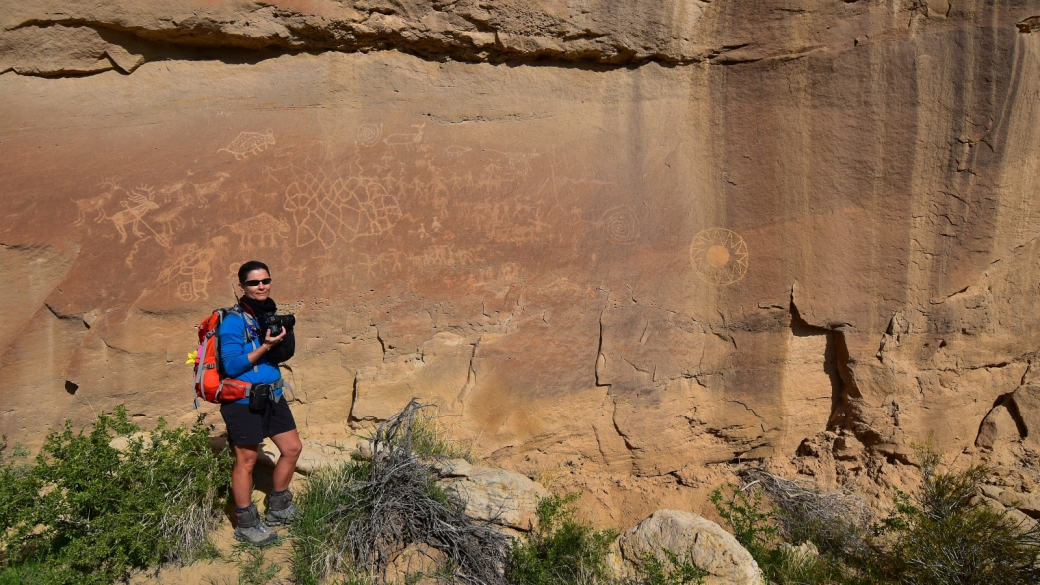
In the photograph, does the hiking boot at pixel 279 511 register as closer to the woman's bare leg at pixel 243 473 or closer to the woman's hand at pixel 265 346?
the woman's bare leg at pixel 243 473

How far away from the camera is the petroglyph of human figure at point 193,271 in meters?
3.63

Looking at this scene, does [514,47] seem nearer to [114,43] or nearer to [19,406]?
[114,43]

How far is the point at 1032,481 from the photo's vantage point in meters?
4.41

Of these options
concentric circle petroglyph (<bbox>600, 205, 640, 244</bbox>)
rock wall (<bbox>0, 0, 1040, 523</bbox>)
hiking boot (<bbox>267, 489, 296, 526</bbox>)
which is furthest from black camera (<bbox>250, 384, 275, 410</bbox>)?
concentric circle petroglyph (<bbox>600, 205, 640, 244</bbox>)

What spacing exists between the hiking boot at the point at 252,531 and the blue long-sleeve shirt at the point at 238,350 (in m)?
0.58

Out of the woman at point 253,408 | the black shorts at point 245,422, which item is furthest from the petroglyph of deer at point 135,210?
the black shorts at point 245,422

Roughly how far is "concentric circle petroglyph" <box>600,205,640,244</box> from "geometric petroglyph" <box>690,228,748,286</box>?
403 mm

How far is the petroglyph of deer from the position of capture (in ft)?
11.7

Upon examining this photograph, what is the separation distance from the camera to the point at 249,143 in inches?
148

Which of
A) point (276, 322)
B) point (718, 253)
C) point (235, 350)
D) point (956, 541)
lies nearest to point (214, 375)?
point (235, 350)

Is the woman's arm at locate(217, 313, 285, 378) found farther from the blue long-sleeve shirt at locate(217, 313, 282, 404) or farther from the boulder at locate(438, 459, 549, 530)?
the boulder at locate(438, 459, 549, 530)

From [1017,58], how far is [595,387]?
317cm

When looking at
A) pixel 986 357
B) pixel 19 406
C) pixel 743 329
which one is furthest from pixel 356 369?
pixel 986 357

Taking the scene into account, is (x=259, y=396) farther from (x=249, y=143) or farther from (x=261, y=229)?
(x=249, y=143)
